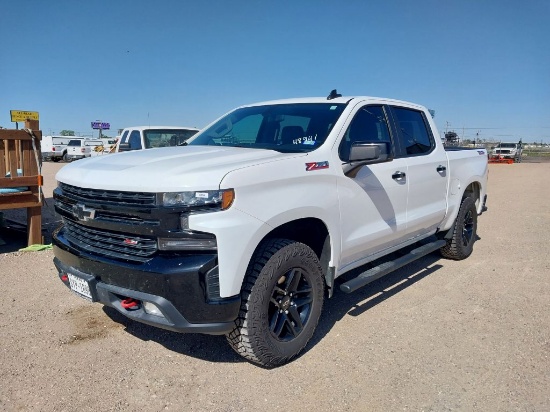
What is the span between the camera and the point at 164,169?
2.83 m

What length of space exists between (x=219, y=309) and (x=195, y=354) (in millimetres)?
930

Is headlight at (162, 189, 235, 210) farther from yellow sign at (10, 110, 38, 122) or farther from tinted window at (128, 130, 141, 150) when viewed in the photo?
yellow sign at (10, 110, 38, 122)

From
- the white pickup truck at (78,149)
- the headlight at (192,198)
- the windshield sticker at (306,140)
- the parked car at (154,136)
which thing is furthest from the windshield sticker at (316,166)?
the white pickup truck at (78,149)

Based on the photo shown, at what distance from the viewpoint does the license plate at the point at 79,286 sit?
122 inches

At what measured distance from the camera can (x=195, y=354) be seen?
3.46 metres

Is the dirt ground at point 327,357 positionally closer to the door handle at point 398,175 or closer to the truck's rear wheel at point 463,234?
the truck's rear wheel at point 463,234

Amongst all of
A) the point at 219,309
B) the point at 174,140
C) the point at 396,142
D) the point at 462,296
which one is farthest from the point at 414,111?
the point at 174,140

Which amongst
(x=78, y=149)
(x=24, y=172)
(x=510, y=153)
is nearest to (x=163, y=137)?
(x=24, y=172)

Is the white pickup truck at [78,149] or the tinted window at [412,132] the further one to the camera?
the white pickup truck at [78,149]

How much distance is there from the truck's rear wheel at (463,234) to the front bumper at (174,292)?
12.9ft

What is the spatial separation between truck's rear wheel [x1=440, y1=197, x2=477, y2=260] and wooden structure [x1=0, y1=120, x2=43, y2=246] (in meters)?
5.59

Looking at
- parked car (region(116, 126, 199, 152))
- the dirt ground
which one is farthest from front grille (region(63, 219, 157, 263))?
parked car (region(116, 126, 199, 152))

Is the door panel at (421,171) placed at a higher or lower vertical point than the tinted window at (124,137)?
lower

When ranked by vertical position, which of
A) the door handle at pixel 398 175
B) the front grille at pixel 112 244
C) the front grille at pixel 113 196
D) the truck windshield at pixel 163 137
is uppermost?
the truck windshield at pixel 163 137
